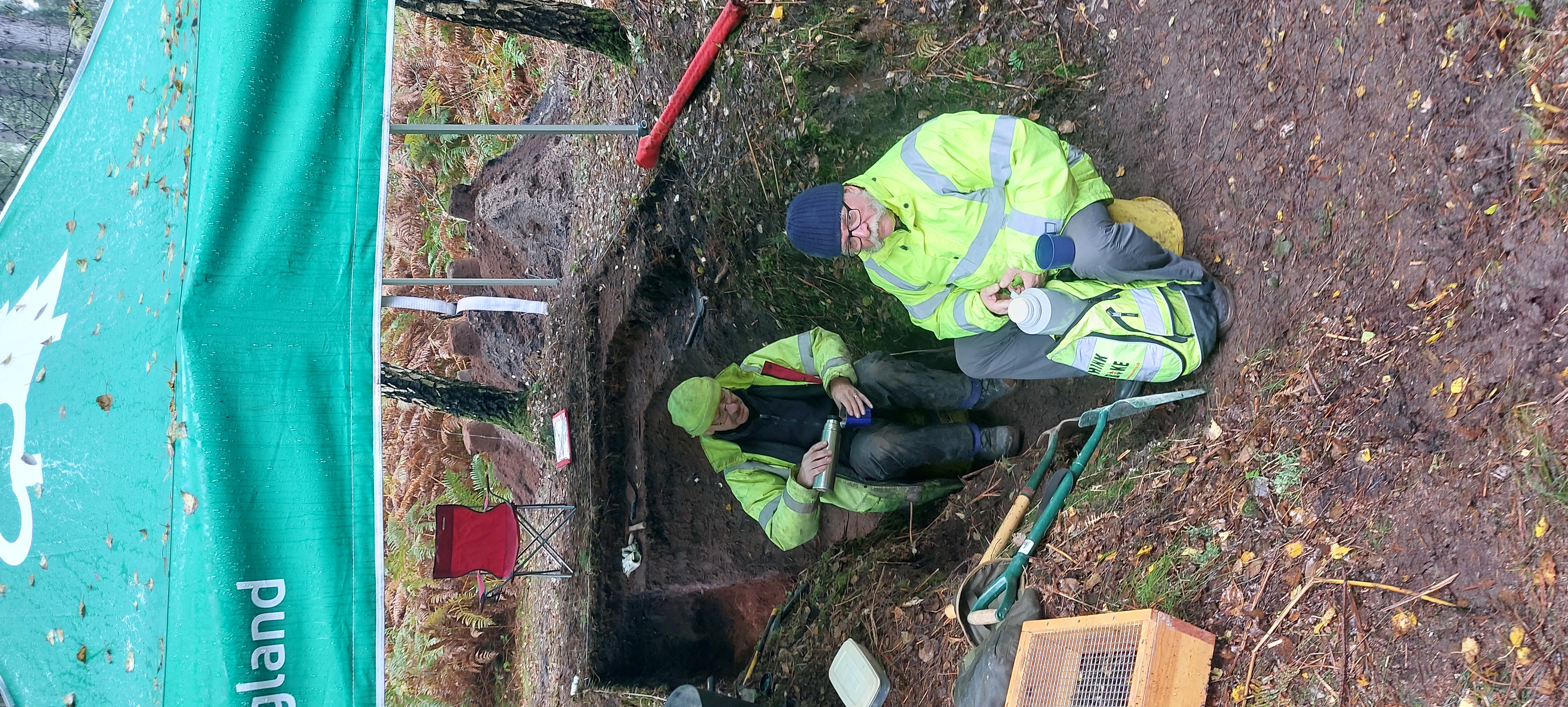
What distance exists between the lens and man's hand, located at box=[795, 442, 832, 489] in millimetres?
4695

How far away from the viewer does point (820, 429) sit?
202 inches

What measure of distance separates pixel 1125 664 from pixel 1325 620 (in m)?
0.60

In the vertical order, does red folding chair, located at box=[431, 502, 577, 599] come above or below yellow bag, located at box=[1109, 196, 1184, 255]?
below

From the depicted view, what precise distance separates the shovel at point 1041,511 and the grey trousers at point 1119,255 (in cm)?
53

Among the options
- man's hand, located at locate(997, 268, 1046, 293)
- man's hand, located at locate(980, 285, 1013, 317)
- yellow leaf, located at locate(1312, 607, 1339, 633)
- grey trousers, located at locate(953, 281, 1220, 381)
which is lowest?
yellow leaf, located at locate(1312, 607, 1339, 633)

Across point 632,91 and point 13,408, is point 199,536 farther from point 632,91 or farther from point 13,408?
point 632,91

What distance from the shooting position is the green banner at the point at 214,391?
2.48 metres

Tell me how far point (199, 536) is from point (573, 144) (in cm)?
602

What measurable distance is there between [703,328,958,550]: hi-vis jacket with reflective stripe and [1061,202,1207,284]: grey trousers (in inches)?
66.8

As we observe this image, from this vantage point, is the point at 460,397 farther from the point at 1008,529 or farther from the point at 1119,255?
the point at 1119,255

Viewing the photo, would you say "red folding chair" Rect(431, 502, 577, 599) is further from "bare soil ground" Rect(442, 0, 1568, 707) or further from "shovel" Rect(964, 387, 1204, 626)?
"shovel" Rect(964, 387, 1204, 626)

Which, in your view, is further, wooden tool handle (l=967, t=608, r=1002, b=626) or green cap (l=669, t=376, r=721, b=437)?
green cap (l=669, t=376, r=721, b=437)

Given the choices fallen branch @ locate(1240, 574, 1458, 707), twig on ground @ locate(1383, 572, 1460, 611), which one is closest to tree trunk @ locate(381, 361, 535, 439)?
fallen branch @ locate(1240, 574, 1458, 707)

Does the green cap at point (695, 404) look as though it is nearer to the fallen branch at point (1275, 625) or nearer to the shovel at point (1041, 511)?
the shovel at point (1041, 511)
